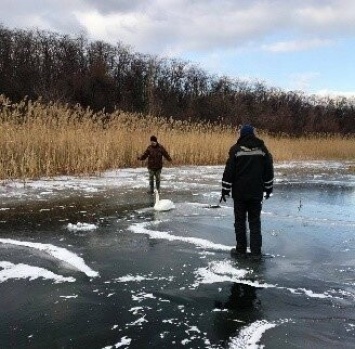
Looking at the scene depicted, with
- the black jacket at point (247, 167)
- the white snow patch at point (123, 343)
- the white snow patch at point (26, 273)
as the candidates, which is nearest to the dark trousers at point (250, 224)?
the black jacket at point (247, 167)

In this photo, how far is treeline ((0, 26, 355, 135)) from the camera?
4744 cm

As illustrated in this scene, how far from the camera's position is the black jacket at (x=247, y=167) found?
5879 millimetres

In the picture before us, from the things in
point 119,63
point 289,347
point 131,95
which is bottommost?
point 289,347

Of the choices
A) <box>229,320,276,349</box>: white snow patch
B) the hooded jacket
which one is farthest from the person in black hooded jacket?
the hooded jacket

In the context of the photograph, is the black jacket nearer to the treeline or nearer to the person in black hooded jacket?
the person in black hooded jacket

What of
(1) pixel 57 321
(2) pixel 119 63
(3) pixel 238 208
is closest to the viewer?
(1) pixel 57 321

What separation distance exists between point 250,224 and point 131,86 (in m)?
51.5

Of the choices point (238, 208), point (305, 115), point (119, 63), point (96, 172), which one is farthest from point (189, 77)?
point (238, 208)

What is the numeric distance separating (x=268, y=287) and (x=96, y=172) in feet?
36.0

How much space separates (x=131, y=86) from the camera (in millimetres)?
55844

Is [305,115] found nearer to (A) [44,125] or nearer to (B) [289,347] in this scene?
(A) [44,125]

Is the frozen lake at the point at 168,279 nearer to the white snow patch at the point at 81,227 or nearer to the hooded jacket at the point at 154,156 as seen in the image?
the white snow patch at the point at 81,227

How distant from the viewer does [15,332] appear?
11.8 feet

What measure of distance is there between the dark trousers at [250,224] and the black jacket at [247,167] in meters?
0.14
